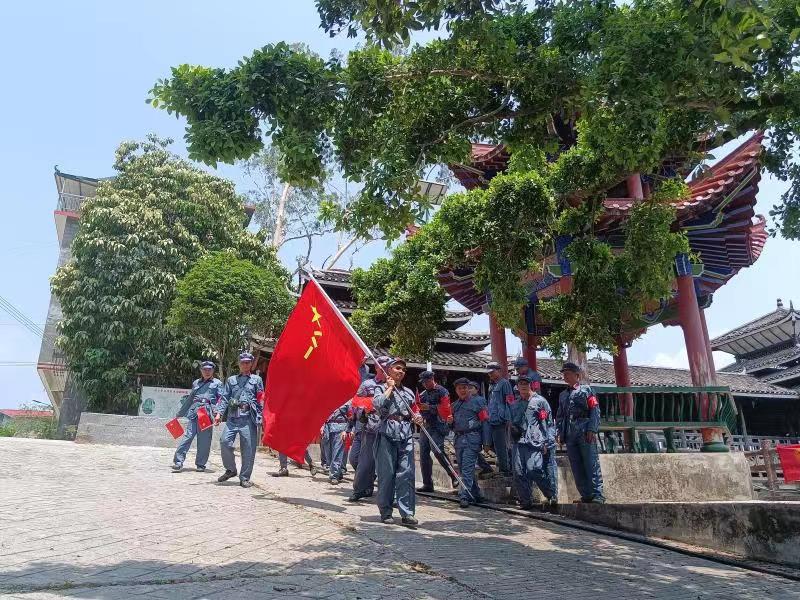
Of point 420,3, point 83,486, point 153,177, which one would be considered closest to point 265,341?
point 153,177

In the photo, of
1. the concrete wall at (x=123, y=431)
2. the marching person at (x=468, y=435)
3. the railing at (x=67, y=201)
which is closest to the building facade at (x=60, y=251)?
the railing at (x=67, y=201)

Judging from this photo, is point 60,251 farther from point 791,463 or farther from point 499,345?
point 791,463

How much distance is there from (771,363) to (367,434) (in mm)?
22361

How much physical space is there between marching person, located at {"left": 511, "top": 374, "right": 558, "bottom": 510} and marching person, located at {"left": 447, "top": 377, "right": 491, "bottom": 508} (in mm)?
551

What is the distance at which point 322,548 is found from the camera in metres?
5.52

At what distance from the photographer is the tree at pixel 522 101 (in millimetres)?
5398

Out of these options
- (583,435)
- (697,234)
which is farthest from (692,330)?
(583,435)

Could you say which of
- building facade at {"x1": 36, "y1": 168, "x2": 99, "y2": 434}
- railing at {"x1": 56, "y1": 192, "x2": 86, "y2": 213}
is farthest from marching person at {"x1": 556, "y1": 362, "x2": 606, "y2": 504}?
railing at {"x1": 56, "y1": 192, "x2": 86, "y2": 213}

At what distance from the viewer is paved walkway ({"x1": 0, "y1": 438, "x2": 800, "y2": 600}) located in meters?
4.23

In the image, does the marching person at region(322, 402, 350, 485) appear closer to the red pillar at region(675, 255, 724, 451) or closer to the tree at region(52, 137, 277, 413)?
the red pillar at region(675, 255, 724, 451)

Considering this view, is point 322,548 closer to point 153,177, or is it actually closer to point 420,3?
point 420,3

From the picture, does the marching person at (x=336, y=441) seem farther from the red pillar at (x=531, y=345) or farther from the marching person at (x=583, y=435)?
the red pillar at (x=531, y=345)

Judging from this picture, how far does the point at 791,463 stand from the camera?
37.5 feet

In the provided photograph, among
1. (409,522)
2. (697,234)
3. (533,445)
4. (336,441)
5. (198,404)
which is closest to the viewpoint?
(409,522)
